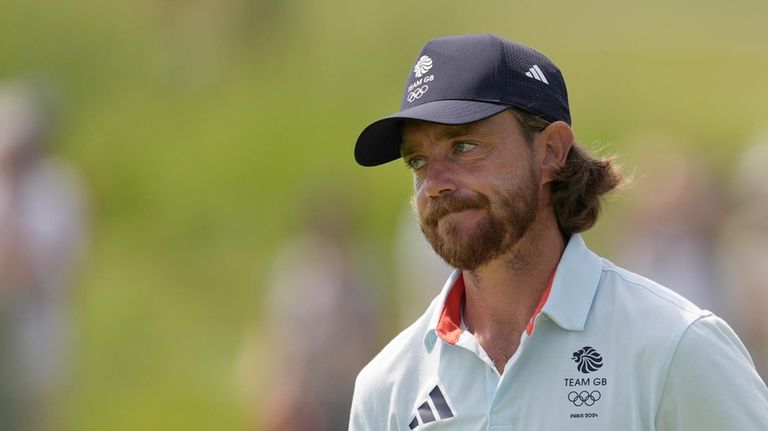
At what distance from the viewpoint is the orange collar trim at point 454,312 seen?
170 inches

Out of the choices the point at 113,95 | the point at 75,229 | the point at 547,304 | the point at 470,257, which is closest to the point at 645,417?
the point at 547,304

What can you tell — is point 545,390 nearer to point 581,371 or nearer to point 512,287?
point 581,371

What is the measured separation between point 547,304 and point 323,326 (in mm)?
5882

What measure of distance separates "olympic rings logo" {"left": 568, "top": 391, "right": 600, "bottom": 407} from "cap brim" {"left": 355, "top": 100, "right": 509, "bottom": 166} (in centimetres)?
80

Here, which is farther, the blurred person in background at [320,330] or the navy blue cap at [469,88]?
the blurred person in background at [320,330]

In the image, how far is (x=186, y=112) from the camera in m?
18.7

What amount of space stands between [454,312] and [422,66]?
0.74 m

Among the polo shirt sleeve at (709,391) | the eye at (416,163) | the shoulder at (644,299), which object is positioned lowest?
the polo shirt sleeve at (709,391)

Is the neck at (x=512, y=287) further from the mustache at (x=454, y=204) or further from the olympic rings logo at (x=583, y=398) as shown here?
the olympic rings logo at (x=583, y=398)

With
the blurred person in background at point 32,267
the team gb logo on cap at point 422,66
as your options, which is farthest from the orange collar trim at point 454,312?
the blurred person in background at point 32,267

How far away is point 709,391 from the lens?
12.7 ft

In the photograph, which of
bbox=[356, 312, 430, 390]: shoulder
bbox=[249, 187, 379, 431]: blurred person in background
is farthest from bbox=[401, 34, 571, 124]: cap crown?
bbox=[249, 187, 379, 431]: blurred person in background

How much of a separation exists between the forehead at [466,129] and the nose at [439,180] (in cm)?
8

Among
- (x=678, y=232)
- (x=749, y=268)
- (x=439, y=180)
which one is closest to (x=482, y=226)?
(x=439, y=180)
